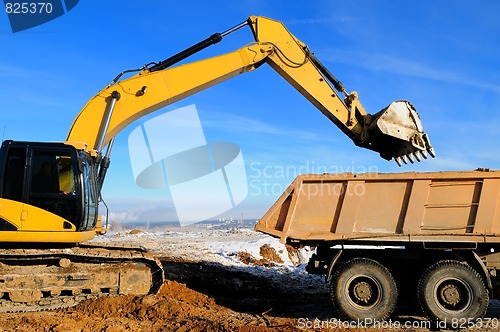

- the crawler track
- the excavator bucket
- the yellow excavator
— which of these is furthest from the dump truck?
the crawler track

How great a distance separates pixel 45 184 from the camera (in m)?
8.20

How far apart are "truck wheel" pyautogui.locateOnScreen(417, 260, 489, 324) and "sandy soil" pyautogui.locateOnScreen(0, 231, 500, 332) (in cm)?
35

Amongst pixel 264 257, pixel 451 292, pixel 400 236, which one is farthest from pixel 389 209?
pixel 264 257

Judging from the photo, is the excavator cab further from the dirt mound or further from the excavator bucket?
the dirt mound

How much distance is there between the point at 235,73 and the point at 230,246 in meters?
10.1

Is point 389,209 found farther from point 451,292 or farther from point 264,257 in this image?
point 264,257

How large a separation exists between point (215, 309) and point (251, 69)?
5124 millimetres

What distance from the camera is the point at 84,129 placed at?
30.3 feet

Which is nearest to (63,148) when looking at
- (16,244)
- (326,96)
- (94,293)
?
(16,244)

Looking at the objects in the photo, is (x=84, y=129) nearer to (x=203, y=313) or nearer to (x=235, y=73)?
(x=235, y=73)

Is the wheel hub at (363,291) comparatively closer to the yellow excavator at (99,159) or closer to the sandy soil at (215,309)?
the sandy soil at (215,309)

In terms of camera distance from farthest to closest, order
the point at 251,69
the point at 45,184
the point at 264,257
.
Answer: the point at 264,257 < the point at 251,69 < the point at 45,184

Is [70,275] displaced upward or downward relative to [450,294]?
downward

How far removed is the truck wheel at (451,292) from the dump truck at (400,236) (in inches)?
0.6
